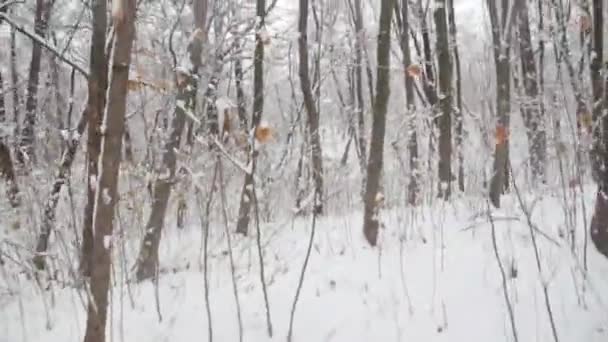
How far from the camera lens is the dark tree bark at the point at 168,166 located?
4625mm

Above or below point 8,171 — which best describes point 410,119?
above

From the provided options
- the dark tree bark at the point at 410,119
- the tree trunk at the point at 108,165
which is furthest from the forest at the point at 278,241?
the dark tree bark at the point at 410,119

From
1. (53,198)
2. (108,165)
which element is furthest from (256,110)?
(108,165)

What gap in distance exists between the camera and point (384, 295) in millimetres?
3828

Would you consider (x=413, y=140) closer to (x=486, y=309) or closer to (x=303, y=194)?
(x=303, y=194)

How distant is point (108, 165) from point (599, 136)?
3.22 metres

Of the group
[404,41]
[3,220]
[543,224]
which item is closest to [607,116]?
[543,224]

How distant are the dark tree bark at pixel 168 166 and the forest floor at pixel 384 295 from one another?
198mm

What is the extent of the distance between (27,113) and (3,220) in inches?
86.8

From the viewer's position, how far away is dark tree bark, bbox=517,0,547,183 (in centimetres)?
697

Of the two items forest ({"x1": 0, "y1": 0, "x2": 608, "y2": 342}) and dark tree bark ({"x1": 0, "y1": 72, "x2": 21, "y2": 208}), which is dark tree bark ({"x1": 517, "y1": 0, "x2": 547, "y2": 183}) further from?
dark tree bark ({"x1": 0, "y1": 72, "x2": 21, "y2": 208})

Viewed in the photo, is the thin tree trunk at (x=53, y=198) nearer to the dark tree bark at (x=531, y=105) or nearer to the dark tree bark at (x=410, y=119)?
the dark tree bark at (x=410, y=119)

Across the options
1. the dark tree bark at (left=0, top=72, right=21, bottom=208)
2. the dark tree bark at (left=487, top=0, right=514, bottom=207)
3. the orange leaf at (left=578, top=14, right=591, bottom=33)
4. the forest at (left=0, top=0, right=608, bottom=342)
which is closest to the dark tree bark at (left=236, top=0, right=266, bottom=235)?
the forest at (left=0, top=0, right=608, bottom=342)

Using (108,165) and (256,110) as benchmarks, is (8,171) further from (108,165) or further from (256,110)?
(108,165)
